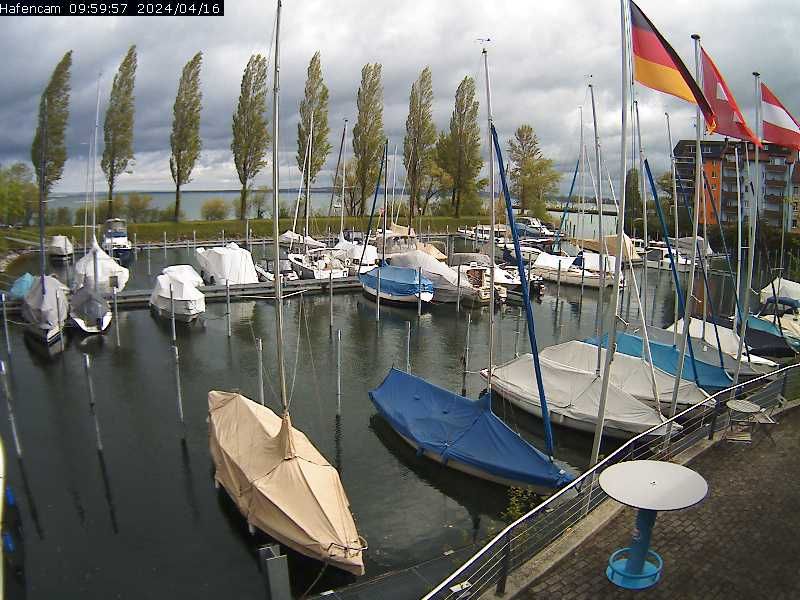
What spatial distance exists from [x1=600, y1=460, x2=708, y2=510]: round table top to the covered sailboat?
28335 mm

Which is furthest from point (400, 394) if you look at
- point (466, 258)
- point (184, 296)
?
point (466, 258)

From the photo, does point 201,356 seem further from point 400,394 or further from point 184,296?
point 400,394

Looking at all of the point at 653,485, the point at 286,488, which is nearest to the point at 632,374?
the point at 653,485

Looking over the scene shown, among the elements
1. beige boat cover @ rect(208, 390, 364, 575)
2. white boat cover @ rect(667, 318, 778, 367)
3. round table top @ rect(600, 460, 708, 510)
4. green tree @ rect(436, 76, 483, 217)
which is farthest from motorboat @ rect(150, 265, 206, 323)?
green tree @ rect(436, 76, 483, 217)

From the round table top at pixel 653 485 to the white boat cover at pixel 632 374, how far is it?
11.2 meters

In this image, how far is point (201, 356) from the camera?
3012cm

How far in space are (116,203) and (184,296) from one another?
45668mm

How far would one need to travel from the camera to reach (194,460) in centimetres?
1948

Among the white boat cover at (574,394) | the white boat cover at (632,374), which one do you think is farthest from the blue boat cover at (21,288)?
the white boat cover at (632,374)

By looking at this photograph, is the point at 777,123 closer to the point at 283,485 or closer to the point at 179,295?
the point at 283,485

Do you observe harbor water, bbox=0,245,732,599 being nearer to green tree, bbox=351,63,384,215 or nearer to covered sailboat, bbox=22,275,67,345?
covered sailboat, bbox=22,275,67,345

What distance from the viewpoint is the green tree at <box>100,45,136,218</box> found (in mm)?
66812

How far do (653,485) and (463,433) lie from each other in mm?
8687

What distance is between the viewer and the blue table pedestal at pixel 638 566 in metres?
10.2
